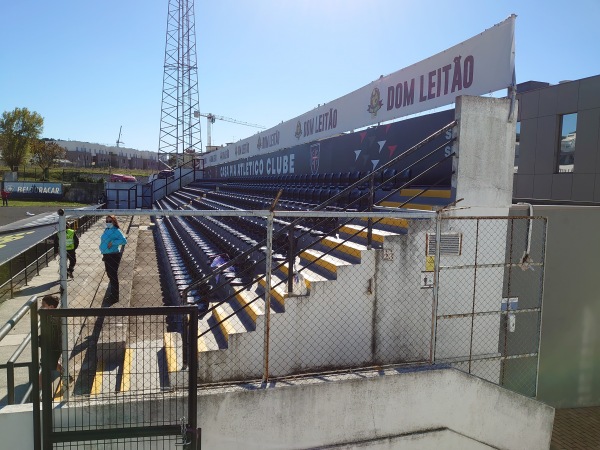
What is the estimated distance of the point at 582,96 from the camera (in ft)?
46.4

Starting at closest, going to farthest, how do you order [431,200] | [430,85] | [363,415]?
[363,415] < [431,200] < [430,85]

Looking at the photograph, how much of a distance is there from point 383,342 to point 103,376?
Answer: 2.92 metres

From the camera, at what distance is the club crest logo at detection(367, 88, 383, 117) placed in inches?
330

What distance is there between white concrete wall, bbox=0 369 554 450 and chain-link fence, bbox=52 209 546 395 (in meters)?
0.32

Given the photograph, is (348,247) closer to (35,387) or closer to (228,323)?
(228,323)

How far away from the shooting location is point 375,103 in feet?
27.9

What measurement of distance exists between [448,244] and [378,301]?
43.0 inches

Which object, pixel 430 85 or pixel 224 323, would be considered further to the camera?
pixel 430 85

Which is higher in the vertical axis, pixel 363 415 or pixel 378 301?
pixel 378 301

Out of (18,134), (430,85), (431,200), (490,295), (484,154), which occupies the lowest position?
(490,295)

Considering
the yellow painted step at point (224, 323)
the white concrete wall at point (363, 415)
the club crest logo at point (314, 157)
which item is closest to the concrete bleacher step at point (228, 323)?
the yellow painted step at point (224, 323)

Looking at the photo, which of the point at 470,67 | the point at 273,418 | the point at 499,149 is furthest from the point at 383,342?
the point at 470,67

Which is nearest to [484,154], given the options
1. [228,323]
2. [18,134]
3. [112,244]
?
[228,323]

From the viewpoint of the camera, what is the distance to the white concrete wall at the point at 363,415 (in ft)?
13.2
